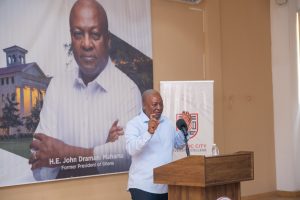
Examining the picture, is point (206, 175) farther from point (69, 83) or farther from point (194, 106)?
point (194, 106)

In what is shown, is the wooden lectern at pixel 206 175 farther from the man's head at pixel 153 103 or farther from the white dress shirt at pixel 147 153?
the man's head at pixel 153 103

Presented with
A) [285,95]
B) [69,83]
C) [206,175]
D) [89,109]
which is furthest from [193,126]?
[206,175]

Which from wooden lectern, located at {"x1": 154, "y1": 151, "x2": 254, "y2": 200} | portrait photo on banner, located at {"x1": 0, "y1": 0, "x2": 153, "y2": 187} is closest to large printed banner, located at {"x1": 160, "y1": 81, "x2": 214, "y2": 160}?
portrait photo on banner, located at {"x1": 0, "y1": 0, "x2": 153, "y2": 187}

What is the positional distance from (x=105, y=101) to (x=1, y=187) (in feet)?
5.76

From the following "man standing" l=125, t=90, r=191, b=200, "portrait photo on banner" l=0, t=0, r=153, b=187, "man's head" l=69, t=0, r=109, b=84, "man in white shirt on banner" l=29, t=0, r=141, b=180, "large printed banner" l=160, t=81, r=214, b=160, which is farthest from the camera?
"large printed banner" l=160, t=81, r=214, b=160

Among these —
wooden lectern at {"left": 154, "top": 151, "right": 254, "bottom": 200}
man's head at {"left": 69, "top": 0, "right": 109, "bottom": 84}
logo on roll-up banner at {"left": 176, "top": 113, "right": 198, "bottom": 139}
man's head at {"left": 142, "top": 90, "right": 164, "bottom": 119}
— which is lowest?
wooden lectern at {"left": 154, "top": 151, "right": 254, "bottom": 200}

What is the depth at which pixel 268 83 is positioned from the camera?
9336 mm

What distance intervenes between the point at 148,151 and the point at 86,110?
264 centimetres

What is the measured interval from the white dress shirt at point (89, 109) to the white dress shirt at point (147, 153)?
2.33 m

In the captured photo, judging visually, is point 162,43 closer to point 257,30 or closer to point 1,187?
point 257,30

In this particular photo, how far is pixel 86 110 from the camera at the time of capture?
647 centimetres

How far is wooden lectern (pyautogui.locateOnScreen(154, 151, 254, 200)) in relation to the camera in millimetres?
3490

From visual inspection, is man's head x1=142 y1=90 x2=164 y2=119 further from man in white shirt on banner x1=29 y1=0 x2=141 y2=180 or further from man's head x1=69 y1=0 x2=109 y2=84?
man's head x1=69 y1=0 x2=109 y2=84

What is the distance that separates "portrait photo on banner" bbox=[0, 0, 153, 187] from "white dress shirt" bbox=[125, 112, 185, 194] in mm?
2283
